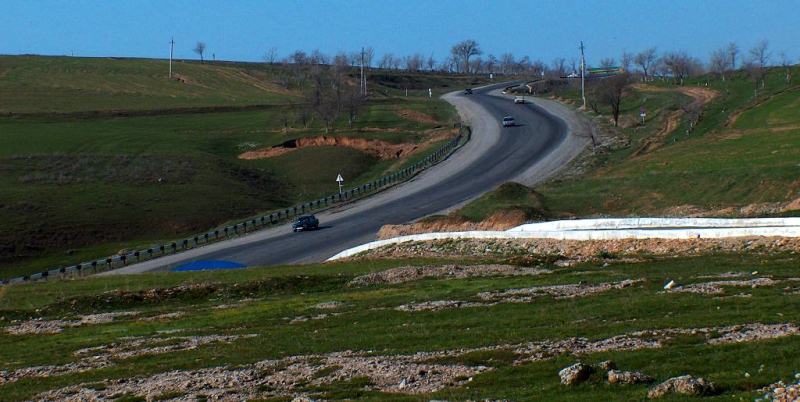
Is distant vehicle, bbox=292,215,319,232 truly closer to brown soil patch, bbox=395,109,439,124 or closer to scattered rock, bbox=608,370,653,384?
scattered rock, bbox=608,370,653,384

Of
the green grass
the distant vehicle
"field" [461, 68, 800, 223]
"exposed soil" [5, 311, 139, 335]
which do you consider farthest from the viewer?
the distant vehicle

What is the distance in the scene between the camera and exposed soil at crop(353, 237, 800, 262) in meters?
32.7

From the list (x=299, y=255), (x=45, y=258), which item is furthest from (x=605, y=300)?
(x=45, y=258)

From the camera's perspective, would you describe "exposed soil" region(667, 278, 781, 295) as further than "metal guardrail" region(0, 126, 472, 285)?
No

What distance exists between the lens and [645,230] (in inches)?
1476

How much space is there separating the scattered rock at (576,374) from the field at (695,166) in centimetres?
2771

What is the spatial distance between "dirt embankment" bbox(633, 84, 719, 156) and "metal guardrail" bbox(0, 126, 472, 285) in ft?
60.0

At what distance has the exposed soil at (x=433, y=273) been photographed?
3353 cm

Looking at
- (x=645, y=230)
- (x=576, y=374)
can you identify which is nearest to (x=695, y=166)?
(x=645, y=230)

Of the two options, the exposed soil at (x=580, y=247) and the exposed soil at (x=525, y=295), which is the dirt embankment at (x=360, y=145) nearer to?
the exposed soil at (x=580, y=247)

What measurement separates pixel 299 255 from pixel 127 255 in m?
10.4

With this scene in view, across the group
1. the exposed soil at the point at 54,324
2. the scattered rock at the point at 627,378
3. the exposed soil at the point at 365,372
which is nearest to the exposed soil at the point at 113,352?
the exposed soil at the point at 365,372

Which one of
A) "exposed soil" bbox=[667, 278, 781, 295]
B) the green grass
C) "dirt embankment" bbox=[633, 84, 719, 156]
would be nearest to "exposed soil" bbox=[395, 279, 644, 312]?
the green grass

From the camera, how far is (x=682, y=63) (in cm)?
18475
